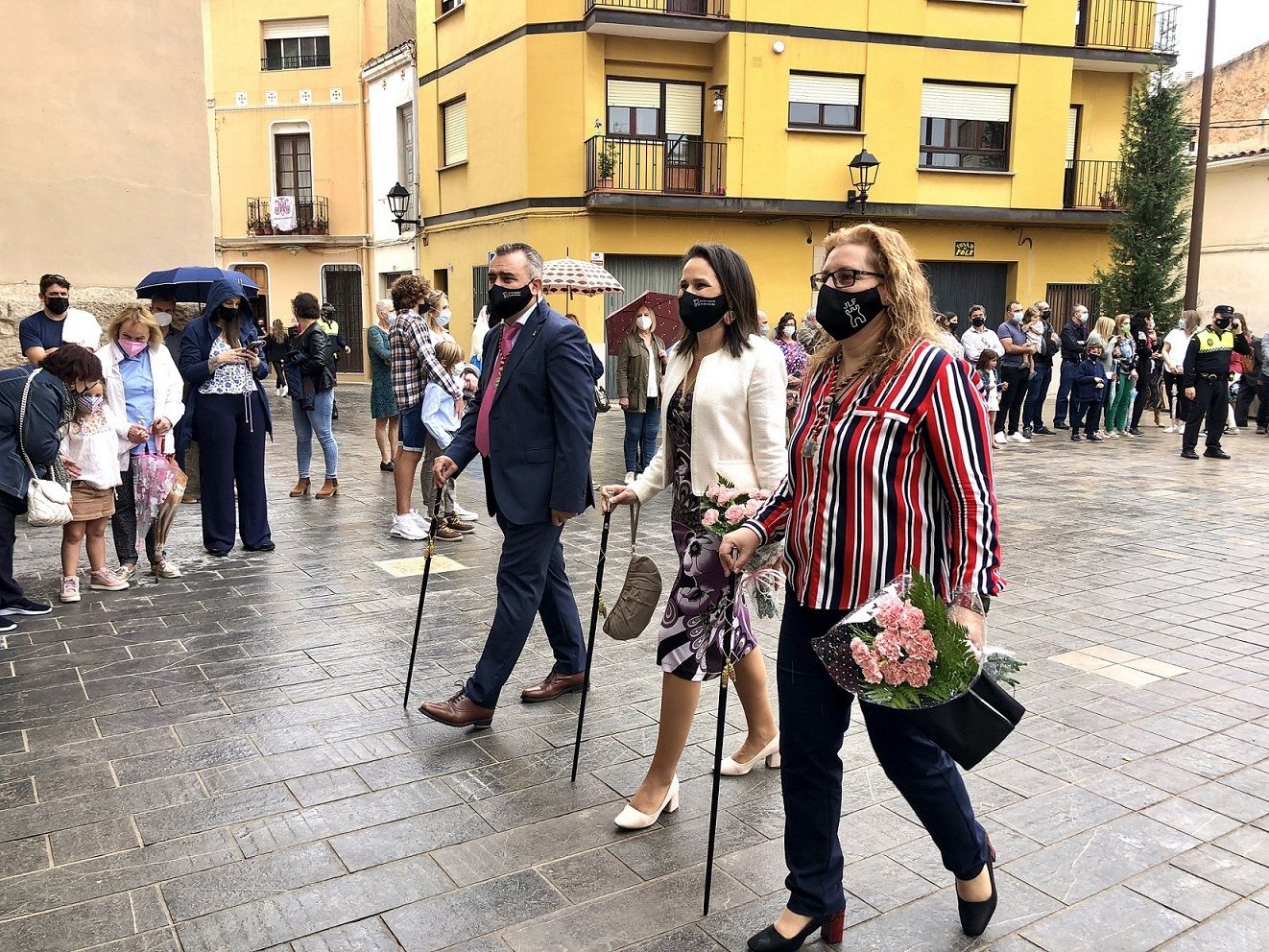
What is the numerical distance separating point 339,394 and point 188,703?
20467mm

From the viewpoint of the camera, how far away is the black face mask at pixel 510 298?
4.57 metres

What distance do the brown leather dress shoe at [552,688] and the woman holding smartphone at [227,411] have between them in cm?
376

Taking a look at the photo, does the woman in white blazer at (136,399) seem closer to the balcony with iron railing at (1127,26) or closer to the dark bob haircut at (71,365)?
the dark bob haircut at (71,365)

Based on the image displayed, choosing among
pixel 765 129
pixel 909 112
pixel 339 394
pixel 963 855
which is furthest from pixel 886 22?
pixel 963 855

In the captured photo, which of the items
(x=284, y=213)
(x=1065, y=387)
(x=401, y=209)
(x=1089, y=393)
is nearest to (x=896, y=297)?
(x=1089, y=393)

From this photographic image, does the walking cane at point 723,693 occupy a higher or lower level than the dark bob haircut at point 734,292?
lower

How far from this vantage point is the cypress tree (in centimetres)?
2100

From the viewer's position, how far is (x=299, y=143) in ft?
96.2

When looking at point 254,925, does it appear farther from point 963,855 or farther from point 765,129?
point 765,129

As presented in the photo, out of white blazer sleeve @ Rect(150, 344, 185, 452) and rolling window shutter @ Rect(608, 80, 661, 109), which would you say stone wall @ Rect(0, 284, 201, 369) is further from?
rolling window shutter @ Rect(608, 80, 661, 109)

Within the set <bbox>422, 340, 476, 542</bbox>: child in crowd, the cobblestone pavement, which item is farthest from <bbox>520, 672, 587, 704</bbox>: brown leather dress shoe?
<bbox>422, 340, 476, 542</bbox>: child in crowd

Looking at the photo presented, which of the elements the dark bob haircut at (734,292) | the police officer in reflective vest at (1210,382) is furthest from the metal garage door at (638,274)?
the dark bob haircut at (734,292)

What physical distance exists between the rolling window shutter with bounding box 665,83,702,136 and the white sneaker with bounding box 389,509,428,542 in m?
15.3

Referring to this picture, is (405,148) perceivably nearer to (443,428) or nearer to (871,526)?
(443,428)
